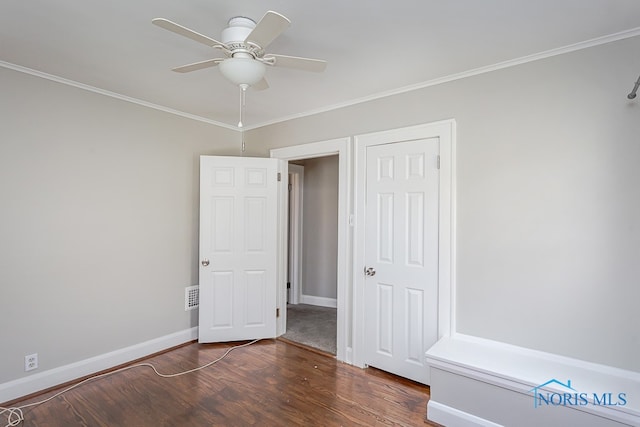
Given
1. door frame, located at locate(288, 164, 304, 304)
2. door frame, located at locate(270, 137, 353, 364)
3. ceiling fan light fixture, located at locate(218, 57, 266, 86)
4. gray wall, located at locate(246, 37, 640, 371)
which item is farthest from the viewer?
door frame, located at locate(288, 164, 304, 304)

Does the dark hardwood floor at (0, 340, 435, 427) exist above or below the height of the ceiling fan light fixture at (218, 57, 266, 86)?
below

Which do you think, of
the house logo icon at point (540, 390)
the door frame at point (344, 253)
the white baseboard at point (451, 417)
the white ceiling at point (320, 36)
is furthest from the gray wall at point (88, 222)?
the house logo icon at point (540, 390)

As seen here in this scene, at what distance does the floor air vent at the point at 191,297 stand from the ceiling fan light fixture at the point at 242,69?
2512mm

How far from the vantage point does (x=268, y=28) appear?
4.67ft

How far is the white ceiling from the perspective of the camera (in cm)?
163

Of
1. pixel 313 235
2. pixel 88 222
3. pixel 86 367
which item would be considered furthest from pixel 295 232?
pixel 86 367

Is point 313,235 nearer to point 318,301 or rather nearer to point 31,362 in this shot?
point 318,301

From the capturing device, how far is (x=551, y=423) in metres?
1.73

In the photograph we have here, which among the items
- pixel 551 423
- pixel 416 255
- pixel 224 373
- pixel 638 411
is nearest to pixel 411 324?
pixel 416 255

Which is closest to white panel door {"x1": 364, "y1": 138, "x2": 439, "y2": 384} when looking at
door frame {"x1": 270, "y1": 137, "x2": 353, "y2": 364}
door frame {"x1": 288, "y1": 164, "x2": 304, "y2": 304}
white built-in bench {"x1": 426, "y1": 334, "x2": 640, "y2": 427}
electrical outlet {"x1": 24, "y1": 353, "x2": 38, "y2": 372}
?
door frame {"x1": 270, "y1": 137, "x2": 353, "y2": 364}

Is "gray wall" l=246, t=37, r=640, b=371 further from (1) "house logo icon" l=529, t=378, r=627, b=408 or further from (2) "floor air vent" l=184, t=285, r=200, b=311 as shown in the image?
(2) "floor air vent" l=184, t=285, r=200, b=311

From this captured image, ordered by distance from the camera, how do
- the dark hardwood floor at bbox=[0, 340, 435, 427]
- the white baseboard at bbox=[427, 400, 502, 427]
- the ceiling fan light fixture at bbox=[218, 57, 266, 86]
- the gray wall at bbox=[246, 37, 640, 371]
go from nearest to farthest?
the ceiling fan light fixture at bbox=[218, 57, 266, 86], the gray wall at bbox=[246, 37, 640, 371], the white baseboard at bbox=[427, 400, 502, 427], the dark hardwood floor at bbox=[0, 340, 435, 427]

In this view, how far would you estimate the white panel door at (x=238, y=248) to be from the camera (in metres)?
3.40

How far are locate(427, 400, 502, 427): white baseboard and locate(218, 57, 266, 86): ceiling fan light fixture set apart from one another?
2399 mm
